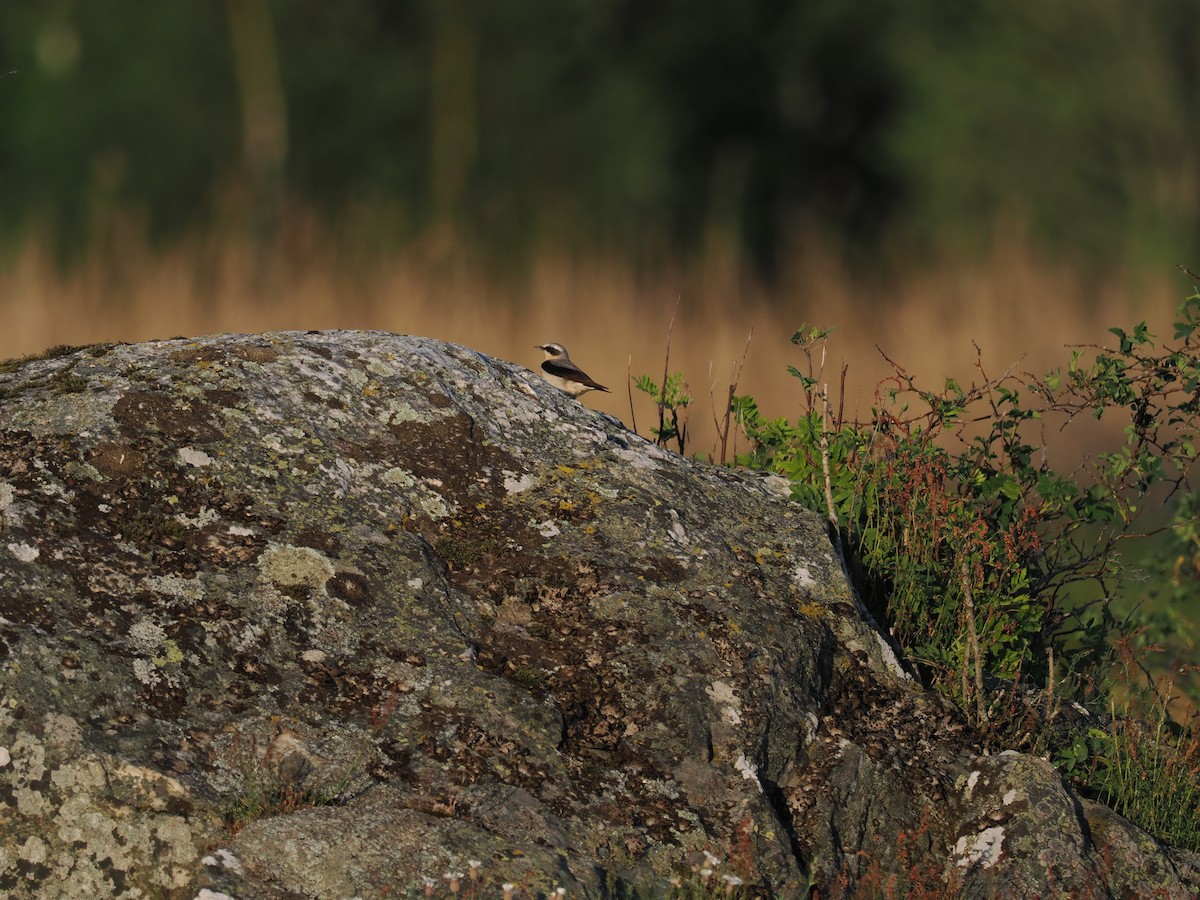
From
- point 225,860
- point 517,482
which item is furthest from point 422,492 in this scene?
point 225,860

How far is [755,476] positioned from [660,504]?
68cm

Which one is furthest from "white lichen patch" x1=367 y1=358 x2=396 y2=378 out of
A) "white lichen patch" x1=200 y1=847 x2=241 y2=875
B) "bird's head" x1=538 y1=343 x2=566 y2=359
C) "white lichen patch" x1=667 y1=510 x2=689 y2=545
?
"bird's head" x1=538 y1=343 x2=566 y2=359

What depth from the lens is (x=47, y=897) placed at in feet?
10.6

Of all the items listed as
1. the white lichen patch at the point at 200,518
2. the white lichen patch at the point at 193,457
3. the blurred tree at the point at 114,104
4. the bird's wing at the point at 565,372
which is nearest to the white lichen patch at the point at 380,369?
the white lichen patch at the point at 193,457

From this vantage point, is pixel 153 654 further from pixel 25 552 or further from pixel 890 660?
pixel 890 660

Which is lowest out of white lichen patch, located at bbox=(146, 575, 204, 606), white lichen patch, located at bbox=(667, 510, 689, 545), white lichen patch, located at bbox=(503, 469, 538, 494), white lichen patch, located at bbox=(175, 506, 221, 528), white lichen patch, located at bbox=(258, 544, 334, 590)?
white lichen patch, located at bbox=(146, 575, 204, 606)

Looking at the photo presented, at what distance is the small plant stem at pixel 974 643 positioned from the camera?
14.1ft

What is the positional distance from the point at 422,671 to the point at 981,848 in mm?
1485

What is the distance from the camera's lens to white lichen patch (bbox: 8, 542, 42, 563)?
3.70 m

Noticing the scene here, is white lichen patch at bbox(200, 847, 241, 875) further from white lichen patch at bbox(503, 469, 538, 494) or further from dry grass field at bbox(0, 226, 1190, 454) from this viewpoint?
dry grass field at bbox(0, 226, 1190, 454)

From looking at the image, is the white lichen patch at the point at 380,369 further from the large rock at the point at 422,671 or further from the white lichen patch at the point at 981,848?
the white lichen patch at the point at 981,848

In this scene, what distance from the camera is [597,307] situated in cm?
1312

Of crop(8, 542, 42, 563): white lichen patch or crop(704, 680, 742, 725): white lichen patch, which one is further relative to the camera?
crop(704, 680, 742, 725): white lichen patch

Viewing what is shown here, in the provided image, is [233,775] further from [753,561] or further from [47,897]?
[753,561]
